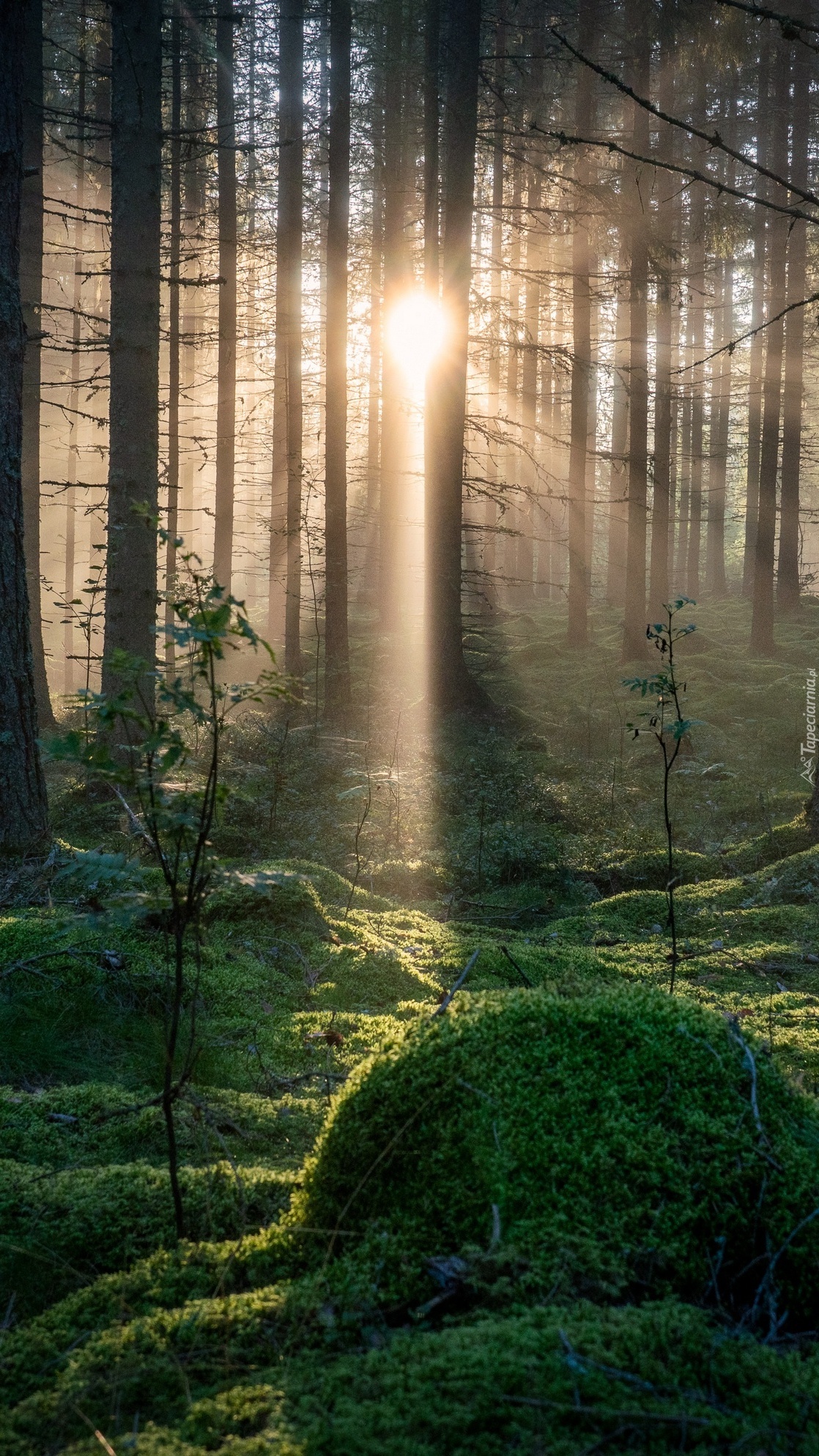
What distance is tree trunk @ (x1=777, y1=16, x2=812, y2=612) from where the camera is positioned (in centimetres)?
1745

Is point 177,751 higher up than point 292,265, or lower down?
lower down

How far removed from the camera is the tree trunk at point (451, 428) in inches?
480

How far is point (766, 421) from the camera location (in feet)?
56.1

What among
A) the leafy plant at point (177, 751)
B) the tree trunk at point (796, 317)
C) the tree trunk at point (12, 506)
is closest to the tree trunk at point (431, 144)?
the tree trunk at point (796, 317)

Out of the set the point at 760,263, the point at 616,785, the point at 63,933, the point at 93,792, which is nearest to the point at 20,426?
the point at 63,933

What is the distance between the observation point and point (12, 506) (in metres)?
5.64

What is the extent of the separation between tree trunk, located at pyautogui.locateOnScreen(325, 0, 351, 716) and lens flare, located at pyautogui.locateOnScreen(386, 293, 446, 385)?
1647 millimetres

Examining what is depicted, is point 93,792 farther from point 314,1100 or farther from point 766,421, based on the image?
point 766,421

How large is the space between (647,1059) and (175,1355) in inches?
50.0

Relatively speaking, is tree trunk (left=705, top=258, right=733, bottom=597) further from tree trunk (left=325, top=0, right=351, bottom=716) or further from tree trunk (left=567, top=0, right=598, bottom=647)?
tree trunk (left=325, top=0, right=351, bottom=716)

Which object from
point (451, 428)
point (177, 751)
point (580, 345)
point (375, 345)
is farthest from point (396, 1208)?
point (375, 345)

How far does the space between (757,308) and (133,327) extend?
24.3 metres

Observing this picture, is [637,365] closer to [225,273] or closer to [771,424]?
[771,424]

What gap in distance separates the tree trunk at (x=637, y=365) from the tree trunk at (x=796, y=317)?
3.55 metres
